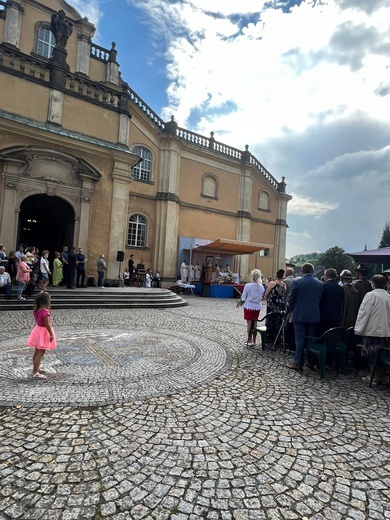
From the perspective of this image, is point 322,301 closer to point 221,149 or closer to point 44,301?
point 44,301

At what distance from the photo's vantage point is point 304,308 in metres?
5.28

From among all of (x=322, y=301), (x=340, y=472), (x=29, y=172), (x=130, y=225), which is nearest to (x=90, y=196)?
(x=29, y=172)

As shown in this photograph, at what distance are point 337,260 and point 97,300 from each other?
5570 cm

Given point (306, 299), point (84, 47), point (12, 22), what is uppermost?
point (84, 47)

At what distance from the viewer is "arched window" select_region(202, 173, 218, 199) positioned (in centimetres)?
2467

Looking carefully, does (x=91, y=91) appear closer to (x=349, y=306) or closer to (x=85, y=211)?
(x=85, y=211)

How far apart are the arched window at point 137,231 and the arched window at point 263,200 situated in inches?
486

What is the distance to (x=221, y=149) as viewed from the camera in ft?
84.5

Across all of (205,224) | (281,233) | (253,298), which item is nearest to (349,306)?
(253,298)

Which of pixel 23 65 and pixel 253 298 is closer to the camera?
pixel 253 298

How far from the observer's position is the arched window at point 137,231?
21.3 m

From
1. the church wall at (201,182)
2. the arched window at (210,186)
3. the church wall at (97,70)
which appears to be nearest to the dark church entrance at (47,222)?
the church wall at (201,182)

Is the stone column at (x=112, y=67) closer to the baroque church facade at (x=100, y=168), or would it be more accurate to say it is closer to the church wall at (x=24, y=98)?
the baroque church facade at (x=100, y=168)

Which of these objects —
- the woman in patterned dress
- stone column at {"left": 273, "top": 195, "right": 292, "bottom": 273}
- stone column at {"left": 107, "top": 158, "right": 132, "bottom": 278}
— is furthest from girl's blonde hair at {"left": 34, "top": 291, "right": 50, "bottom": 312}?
stone column at {"left": 273, "top": 195, "right": 292, "bottom": 273}
